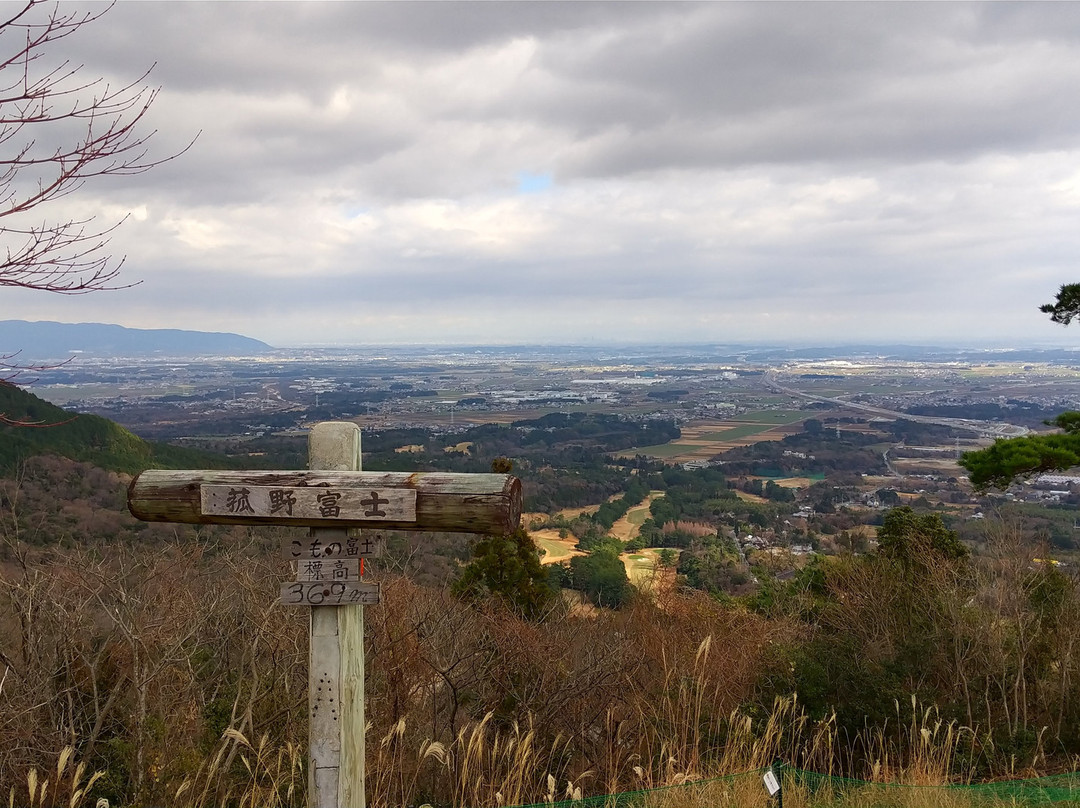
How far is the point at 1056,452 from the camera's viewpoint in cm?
668

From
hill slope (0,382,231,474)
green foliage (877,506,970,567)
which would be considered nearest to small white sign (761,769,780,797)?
green foliage (877,506,970,567)

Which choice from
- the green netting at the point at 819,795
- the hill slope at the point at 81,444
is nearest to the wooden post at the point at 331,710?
the green netting at the point at 819,795

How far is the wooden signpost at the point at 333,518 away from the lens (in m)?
2.46

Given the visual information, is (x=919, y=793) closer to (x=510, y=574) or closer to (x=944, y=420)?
(x=510, y=574)

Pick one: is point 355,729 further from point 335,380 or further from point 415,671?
point 335,380

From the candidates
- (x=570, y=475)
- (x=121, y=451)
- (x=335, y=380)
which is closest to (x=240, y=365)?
(x=335, y=380)

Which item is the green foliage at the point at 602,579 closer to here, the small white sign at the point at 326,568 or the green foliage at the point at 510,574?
the green foliage at the point at 510,574

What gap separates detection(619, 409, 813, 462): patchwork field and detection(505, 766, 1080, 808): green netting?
49.0m

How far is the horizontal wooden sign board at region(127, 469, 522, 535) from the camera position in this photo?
2.43 meters

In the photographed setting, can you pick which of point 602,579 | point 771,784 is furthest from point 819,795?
point 602,579

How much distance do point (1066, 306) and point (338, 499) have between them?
7.98 m

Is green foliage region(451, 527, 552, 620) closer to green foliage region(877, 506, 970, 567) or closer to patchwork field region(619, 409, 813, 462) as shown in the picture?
green foliage region(877, 506, 970, 567)

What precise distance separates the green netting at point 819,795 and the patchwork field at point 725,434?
48977 millimetres

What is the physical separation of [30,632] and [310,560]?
3.64 meters
